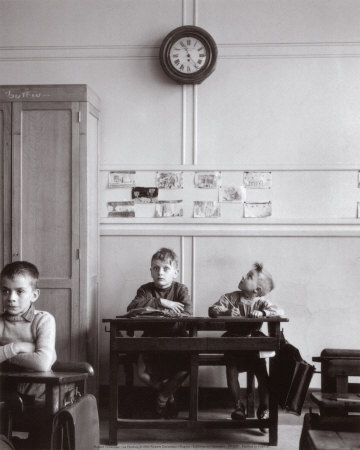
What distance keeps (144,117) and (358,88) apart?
1679 mm

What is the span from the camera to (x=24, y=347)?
10.9 ft

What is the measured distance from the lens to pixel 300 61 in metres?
5.23

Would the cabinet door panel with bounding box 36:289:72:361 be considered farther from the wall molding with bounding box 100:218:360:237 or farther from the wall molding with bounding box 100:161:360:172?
the wall molding with bounding box 100:161:360:172

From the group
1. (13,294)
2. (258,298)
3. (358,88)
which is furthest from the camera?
(358,88)

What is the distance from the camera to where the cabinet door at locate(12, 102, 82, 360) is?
15.8 feet

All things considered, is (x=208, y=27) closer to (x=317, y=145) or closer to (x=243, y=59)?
(x=243, y=59)

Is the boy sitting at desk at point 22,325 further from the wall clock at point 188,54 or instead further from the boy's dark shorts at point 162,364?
the wall clock at point 188,54

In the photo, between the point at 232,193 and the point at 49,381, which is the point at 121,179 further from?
the point at 49,381

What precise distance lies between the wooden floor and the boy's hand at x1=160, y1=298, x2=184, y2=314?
0.80 meters

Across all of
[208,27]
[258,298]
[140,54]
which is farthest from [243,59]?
[258,298]

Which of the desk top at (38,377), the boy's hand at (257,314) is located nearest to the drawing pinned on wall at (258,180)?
the boy's hand at (257,314)

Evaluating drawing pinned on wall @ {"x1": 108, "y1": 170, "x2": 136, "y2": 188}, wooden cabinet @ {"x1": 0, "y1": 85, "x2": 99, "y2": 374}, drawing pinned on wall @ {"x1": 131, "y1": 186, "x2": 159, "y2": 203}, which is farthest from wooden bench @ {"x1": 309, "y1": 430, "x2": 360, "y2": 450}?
drawing pinned on wall @ {"x1": 108, "y1": 170, "x2": 136, "y2": 188}

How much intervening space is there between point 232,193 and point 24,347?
241 centimetres

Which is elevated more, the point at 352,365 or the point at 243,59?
the point at 243,59
